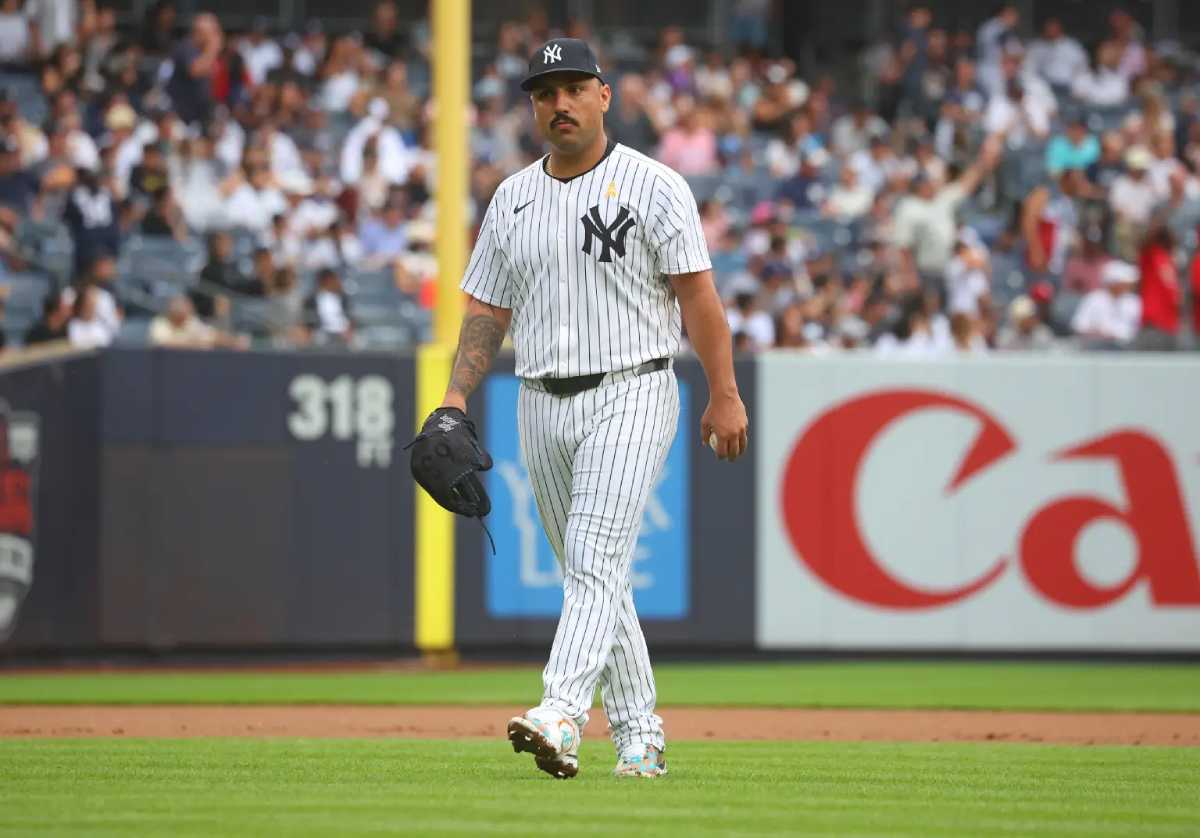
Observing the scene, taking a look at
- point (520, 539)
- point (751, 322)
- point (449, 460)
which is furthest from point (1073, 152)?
point (449, 460)

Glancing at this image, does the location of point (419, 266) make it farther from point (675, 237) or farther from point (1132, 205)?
point (675, 237)

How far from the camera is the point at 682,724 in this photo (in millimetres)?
8672

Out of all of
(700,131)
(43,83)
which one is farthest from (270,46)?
(700,131)

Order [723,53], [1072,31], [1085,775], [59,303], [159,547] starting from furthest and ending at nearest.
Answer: [1072,31], [723,53], [59,303], [159,547], [1085,775]

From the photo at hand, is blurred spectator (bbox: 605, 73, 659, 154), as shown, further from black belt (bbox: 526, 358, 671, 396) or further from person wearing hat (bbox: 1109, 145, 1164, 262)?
black belt (bbox: 526, 358, 671, 396)

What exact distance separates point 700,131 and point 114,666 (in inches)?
281

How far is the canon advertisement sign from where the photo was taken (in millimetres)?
12664

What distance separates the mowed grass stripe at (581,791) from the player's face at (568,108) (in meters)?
1.74

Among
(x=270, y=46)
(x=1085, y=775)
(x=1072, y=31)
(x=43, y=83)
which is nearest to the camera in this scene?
(x=1085, y=775)

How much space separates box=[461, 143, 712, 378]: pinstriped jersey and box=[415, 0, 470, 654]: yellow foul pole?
21.2 feet

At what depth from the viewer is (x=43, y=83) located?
16.3 m

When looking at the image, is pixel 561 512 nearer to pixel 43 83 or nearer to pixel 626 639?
pixel 626 639

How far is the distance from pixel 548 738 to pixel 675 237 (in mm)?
1375

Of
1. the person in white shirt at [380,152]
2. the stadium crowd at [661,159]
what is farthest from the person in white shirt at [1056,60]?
the person in white shirt at [380,152]
